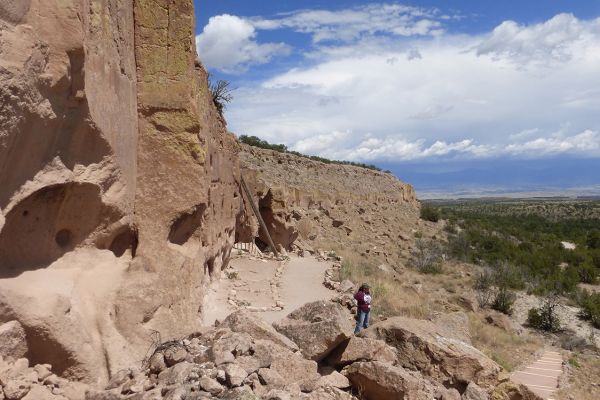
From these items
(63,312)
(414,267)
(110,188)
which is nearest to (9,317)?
(63,312)

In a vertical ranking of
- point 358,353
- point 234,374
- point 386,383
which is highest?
point 234,374

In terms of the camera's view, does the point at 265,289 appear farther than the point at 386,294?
No

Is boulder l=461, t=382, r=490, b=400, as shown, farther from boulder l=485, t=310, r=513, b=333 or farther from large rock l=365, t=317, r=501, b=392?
boulder l=485, t=310, r=513, b=333

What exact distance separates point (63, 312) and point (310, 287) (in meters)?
10.0

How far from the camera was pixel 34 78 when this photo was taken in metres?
4.72

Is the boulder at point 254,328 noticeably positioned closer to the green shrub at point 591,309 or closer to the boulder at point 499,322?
the boulder at point 499,322

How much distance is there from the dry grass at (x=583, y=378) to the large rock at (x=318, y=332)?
20.4 ft

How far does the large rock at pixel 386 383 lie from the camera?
5879mm

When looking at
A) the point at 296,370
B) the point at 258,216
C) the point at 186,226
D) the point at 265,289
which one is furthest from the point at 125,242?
the point at 258,216

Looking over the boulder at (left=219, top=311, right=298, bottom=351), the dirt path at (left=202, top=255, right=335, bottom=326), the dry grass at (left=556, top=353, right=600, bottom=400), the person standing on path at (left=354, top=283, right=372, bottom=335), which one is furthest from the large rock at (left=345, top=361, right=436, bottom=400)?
the dry grass at (left=556, top=353, right=600, bottom=400)

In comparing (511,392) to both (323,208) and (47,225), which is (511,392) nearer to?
(47,225)

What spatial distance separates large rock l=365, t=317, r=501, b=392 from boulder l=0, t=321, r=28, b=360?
452 cm

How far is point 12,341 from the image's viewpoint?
4.86 m

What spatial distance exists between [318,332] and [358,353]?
57 cm
